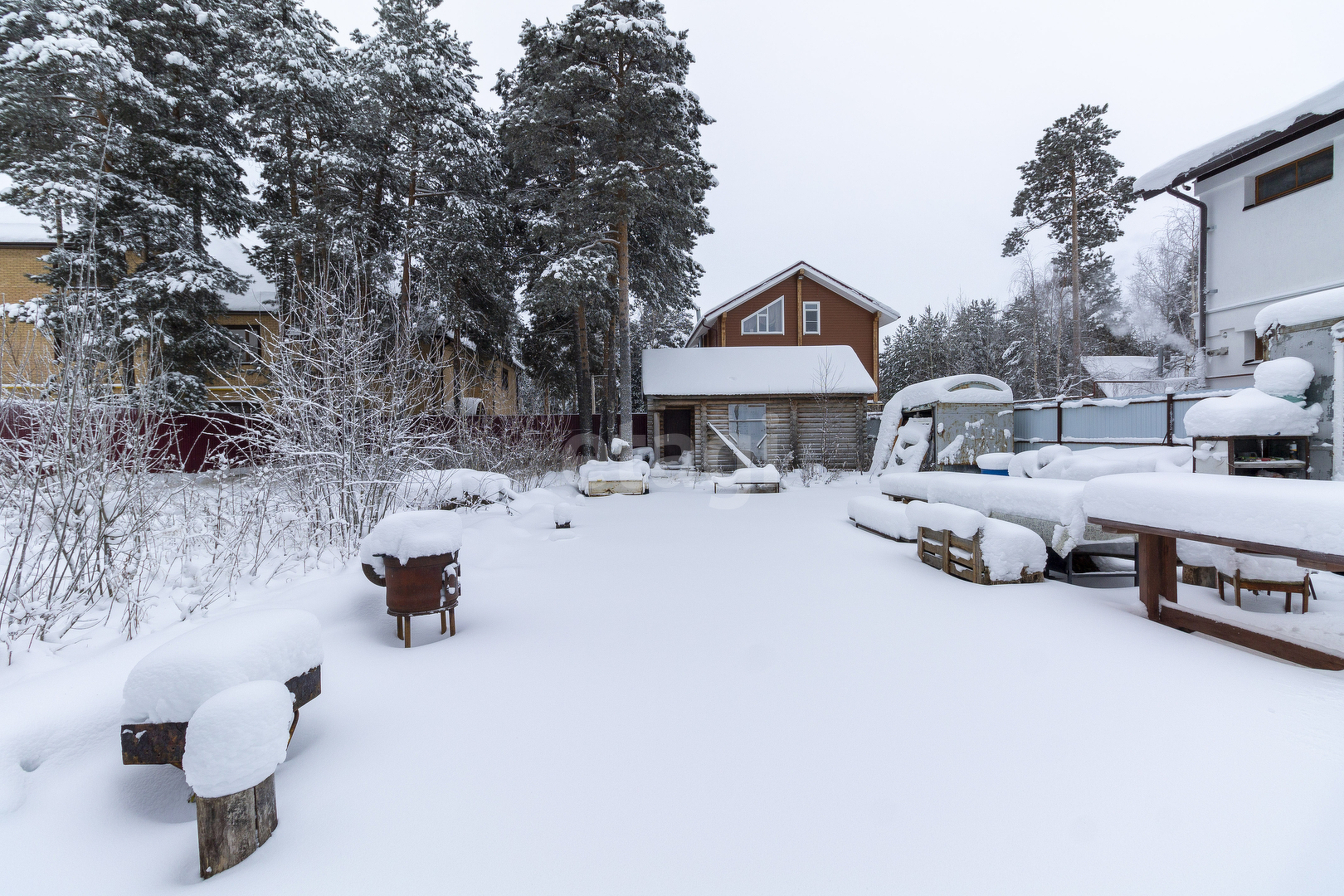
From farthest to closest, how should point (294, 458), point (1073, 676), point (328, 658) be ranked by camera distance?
point (294, 458), point (328, 658), point (1073, 676)

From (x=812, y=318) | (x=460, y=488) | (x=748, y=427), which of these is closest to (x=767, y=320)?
(x=812, y=318)

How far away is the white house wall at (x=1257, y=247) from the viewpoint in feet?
32.4

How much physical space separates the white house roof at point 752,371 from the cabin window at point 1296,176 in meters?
8.39

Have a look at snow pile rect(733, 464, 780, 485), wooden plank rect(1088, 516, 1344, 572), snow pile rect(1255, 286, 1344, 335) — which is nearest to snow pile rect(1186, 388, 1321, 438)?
snow pile rect(1255, 286, 1344, 335)

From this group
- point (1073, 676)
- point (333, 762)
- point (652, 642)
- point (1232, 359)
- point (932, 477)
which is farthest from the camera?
point (1232, 359)

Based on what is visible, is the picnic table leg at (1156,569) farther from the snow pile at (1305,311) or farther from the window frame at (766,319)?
the window frame at (766,319)

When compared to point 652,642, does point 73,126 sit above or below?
above

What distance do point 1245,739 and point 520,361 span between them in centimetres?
1911

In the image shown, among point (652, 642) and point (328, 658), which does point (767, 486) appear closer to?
point (652, 642)

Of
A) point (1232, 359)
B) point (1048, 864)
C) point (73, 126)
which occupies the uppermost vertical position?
point (73, 126)

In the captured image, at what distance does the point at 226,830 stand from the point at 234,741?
342mm

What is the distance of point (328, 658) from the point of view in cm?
339

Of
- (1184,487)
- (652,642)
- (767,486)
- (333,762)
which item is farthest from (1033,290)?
(333,762)

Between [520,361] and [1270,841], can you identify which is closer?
[1270,841]
